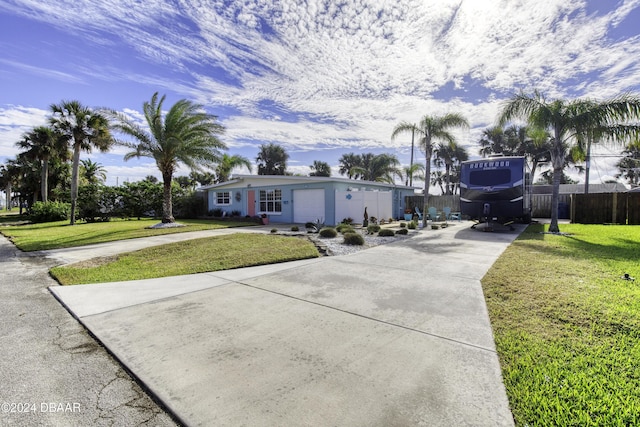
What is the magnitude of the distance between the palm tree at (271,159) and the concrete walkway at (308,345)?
3206 cm

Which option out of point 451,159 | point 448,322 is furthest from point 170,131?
point 451,159

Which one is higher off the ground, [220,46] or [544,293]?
[220,46]

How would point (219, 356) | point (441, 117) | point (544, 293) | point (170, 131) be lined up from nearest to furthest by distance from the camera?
point (219, 356) → point (544, 293) → point (441, 117) → point (170, 131)

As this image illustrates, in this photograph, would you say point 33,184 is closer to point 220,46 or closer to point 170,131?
point 170,131

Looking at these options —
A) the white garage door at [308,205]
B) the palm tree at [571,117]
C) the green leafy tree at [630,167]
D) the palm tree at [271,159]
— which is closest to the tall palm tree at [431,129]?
the palm tree at [571,117]

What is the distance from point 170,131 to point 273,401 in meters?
17.7

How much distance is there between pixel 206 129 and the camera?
1756 centimetres

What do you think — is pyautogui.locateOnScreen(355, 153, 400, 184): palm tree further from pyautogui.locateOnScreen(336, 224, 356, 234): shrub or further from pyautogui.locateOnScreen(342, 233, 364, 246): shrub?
pyautogui.locateOnScreen(342, 233, 364, 246): shrub

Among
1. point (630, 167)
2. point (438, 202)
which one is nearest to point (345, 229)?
point (438, 202)

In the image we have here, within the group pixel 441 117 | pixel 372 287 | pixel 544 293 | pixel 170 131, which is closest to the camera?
pixel 544 293

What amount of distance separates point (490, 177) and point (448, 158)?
2671cm

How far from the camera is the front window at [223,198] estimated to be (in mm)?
24067

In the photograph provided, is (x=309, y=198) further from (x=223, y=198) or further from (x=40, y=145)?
(x=40, y=145)

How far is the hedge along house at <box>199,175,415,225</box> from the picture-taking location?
17.3m
